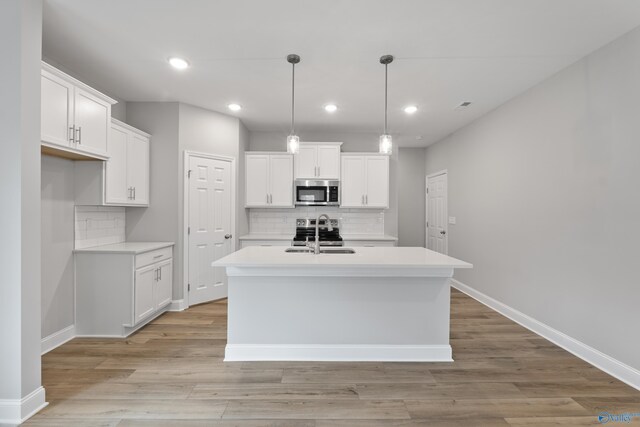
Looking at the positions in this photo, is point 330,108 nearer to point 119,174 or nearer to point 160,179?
point 160,179

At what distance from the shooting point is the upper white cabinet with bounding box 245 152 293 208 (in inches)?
200

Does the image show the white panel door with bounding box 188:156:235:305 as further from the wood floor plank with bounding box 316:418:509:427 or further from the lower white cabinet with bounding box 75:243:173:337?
the wood floor plank with bounding box 316:418:509:427

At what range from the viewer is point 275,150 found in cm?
542

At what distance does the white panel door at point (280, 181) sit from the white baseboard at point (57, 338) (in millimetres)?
2921

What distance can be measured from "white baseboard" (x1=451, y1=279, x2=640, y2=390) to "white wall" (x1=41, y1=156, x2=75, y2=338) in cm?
487

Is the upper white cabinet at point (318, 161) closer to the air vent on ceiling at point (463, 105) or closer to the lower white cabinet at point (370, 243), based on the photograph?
the lower white cabinet at point (370, 243)

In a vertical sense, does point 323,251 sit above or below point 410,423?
above

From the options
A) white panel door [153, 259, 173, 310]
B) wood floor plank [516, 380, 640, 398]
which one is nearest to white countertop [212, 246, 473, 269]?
wood floor plank [516, 380, 640, 398]

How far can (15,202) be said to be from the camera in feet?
6.24

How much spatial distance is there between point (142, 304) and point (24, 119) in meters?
2.12

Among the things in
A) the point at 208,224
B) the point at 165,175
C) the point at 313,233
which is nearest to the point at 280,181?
the point at 313,233

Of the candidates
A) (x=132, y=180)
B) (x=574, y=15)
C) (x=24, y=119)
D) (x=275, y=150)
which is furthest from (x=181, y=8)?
(x=275, y=150)

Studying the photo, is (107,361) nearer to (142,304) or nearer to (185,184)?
(142,304)

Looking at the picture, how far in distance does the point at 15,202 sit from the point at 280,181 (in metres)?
3.46
